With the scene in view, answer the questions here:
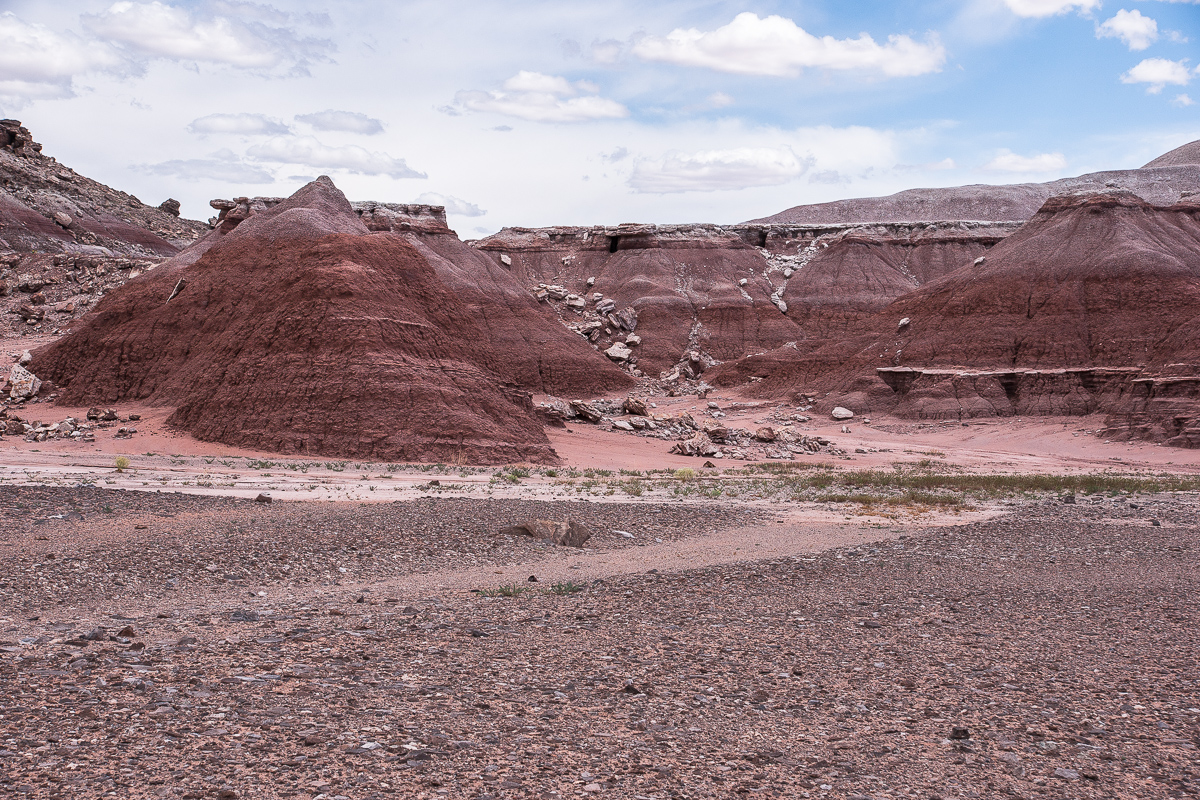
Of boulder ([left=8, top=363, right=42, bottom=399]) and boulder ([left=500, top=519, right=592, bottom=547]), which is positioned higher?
boulder ([left=8, top=363, right=42, bottom=399])

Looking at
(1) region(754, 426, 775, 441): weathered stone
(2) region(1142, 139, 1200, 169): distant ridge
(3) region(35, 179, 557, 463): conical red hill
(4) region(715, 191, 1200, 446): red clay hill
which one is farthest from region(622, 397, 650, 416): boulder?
(2) region(1142, 139, 1200, 169): distant ridge

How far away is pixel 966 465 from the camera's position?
39188 millimetres

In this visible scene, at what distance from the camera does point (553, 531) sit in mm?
15594

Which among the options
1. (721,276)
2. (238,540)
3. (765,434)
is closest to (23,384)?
(238,540)

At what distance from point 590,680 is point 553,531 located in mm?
8094

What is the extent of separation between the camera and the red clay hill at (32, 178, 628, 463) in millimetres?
31484

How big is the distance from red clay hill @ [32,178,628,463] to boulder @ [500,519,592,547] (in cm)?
1575

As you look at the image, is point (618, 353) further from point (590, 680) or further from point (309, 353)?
point (590, 680)

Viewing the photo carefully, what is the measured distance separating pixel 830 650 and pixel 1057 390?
50.6m

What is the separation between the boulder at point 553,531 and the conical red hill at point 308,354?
15749 millimetres

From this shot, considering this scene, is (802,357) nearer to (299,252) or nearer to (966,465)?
(966,465)

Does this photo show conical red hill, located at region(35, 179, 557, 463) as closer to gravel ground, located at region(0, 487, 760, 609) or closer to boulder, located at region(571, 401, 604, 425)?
boulder, located at region(571, 401, 604, 425)

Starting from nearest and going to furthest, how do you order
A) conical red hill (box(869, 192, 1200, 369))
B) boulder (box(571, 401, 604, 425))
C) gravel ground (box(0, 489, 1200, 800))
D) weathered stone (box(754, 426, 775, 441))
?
gravel ground (box(0, 489, 1200, 800)), weathered stone (box(754, 426, 775, 441)), boulder (box(571, 401, 604, 425)), conical red hill (box(869, 192, 1200, 369))

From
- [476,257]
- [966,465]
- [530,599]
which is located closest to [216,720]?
[530,599]
